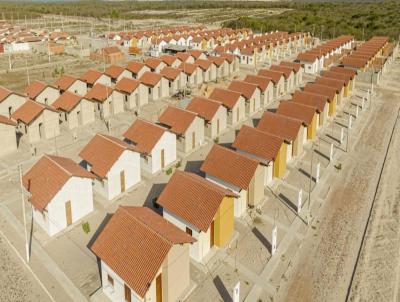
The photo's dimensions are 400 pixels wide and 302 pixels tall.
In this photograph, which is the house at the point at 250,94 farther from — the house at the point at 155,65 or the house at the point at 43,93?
the house at the point at 43,93

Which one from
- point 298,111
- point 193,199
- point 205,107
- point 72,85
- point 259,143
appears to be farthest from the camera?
point 72,85

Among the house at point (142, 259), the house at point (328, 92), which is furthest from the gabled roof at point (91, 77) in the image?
the house at point (142, 259)

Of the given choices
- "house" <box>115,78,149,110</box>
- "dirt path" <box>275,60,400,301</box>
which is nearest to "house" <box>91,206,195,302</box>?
"dirt path" <box>275,60,400,301</box>

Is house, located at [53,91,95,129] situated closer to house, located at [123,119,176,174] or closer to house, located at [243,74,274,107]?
house, located at [123,119,176,174]

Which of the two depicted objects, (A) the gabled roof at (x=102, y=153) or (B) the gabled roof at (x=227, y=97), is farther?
(B) the gabled roof at (x=227, y=97)

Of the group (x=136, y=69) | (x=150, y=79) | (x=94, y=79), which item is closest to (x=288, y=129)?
(x=150, y=79)

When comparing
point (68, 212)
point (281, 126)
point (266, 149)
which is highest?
point (281, 126)

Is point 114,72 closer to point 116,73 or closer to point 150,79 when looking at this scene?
point 116,73

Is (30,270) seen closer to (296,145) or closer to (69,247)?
(69,247)
